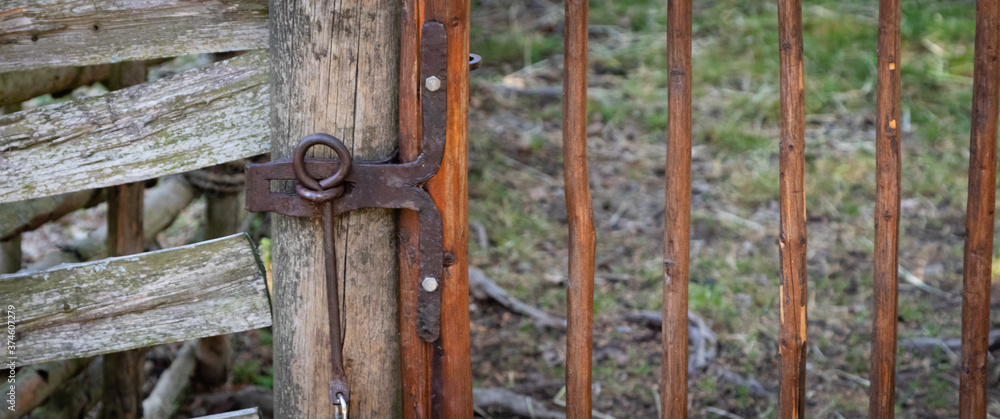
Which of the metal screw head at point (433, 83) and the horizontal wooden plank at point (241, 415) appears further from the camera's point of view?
the horizontal wooden plank at point (241, 415)

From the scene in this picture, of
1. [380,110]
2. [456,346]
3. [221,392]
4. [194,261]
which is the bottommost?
[221,392]

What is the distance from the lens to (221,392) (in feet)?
8.91

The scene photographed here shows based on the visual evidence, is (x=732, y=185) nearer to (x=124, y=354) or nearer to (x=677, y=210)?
(x=677, y=210)

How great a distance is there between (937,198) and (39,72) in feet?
12.9

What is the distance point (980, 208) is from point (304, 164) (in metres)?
1.38

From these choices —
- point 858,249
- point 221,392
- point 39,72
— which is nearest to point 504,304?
point 221,392

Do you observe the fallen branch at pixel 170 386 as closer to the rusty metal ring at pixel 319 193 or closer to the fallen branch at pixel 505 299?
the fallen branch at pixel 505 299

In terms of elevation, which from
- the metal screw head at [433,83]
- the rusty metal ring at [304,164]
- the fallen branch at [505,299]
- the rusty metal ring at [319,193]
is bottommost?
the fallen branch at [505,299]

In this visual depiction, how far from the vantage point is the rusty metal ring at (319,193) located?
131cm

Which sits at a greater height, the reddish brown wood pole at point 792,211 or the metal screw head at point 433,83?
the metal screw head at point 433,83

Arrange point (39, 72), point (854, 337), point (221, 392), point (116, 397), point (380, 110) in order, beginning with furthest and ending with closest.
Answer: point (854, 337)
point (221, 392)
point (116, 397)
point (39, 72)
point (380, 110)

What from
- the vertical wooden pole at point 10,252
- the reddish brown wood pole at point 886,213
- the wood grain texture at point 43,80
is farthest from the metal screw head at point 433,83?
the vertical wooden pole at point 10,252

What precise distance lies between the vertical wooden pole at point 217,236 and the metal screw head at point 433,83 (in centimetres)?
132

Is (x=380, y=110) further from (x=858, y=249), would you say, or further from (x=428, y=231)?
(x=858, y=249)
